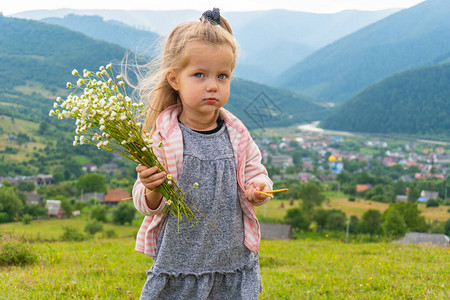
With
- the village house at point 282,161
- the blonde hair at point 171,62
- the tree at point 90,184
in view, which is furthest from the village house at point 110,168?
the blonde hair at point 171,62

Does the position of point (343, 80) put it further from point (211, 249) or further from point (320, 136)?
point (211, 249)

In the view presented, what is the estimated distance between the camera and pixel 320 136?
339 feet

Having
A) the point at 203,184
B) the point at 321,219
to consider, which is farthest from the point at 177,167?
the point at 321,219

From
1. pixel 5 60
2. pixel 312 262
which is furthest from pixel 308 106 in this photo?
pixel 312 262

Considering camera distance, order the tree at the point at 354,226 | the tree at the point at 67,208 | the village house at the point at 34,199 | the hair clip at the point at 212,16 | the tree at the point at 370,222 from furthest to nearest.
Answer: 1. the village house at the point at 34,199
2. the tree at the point at 67,208
3. the tree at the point at 354,226
4. the tree at the point at 370,222
5. the hair clip at the point at 212,16

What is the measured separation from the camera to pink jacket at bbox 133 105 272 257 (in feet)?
7.72

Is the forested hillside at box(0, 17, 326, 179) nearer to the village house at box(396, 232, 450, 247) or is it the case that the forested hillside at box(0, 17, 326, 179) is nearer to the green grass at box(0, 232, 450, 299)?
the village house at box(396, 232, 450, 247)

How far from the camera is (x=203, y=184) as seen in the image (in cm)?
238

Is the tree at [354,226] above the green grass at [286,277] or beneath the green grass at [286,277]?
beneath

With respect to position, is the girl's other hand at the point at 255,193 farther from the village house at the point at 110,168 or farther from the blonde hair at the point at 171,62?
the village house at the point at 110,168

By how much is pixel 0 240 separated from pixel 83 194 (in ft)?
166

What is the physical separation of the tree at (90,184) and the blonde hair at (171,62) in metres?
53.4

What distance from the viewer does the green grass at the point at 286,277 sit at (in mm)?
3870

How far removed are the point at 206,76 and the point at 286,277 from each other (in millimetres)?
3186
